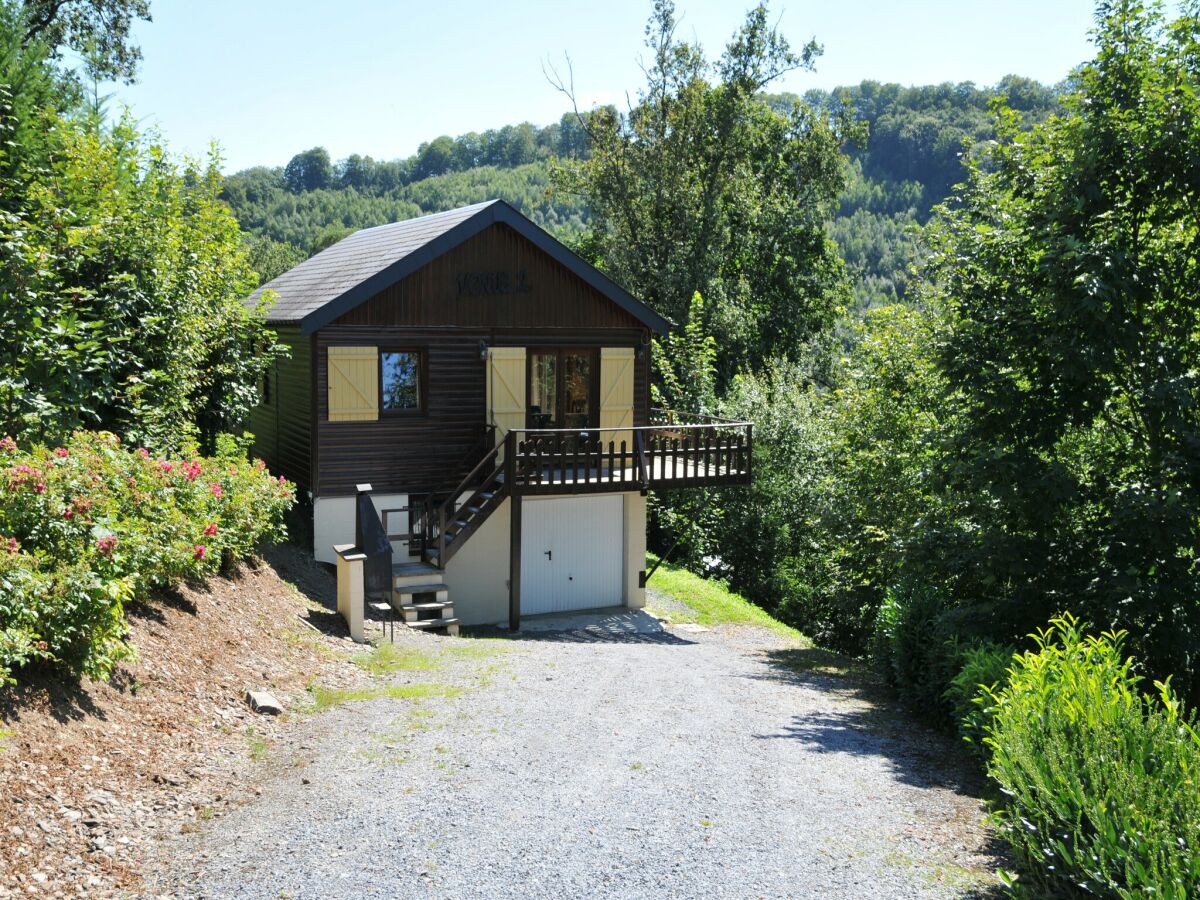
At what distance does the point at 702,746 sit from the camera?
31.1 ft

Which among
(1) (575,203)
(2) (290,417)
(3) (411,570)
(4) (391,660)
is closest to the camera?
(4) (391,660)

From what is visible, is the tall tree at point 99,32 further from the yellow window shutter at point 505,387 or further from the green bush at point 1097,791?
the green bush at point 1097,791

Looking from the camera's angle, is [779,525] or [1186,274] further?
[779,525]

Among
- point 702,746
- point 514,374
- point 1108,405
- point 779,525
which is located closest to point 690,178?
point 779,525

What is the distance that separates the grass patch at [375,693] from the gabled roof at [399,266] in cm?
781

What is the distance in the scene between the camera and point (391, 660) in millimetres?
12969

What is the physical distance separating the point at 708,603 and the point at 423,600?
278 inches

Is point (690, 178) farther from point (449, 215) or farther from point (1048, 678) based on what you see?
point (1048, 678)

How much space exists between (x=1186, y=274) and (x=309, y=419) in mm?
13610

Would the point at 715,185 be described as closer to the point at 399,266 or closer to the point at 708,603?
the point at 708,603

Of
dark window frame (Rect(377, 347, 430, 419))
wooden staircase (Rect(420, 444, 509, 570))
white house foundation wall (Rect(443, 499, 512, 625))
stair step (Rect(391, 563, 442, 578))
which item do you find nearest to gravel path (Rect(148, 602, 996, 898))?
stair step (Rect(391, 563, 442, 578))

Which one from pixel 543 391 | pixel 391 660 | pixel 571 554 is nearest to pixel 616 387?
pixel 543 391

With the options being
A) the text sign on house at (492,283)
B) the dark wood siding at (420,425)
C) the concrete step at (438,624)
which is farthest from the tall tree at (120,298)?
the concrete step at (438,624)

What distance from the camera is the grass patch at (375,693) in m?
10.5
